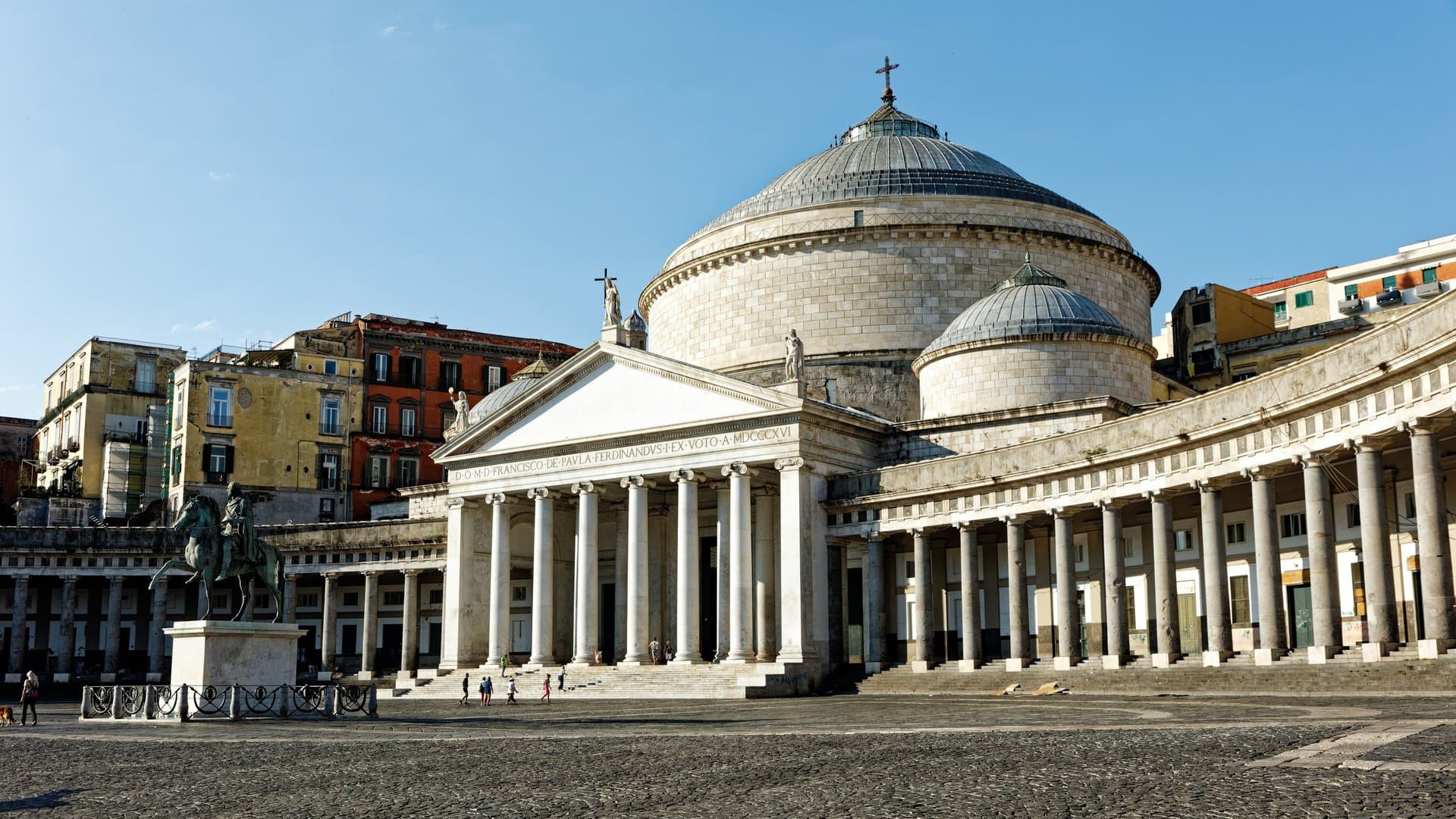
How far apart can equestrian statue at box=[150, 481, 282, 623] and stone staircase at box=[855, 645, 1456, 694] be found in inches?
706

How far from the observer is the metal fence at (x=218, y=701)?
32.0 m

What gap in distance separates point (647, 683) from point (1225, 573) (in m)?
18.6

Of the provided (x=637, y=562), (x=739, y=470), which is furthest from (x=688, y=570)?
(x=739, y=470)

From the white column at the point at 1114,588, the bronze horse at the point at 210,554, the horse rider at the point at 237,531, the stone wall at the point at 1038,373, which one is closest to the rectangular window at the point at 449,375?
the stone wall at the point at 1038,373

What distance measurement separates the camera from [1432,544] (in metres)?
28.0

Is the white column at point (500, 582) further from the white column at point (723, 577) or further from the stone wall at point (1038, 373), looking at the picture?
the stone wall at point (1038, 373)

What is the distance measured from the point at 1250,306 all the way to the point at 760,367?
26000 mm

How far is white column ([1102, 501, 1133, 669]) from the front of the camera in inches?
1524

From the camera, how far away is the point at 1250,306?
226 ft

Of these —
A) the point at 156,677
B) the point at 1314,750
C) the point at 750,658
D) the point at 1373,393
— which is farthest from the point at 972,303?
the point at 1314,750

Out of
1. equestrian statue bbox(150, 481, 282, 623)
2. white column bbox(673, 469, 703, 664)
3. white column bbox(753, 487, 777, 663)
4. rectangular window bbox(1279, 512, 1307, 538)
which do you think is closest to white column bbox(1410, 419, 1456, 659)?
rectangular window bbox(1279, 512, 1307, 538)

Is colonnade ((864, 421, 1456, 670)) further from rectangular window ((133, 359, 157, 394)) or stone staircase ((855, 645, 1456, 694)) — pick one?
rectangular window ((133, 359, 157, 394))

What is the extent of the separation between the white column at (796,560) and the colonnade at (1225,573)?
195cm

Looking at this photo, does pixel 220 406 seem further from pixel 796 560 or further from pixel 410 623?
pixel 796 560
